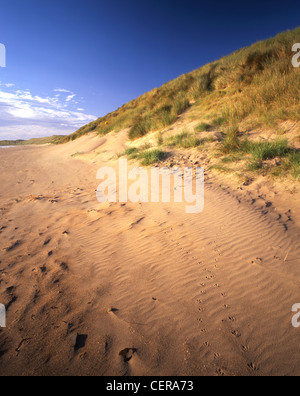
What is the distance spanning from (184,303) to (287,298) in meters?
1.06

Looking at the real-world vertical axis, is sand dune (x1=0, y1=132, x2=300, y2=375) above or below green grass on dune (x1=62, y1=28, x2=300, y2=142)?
below

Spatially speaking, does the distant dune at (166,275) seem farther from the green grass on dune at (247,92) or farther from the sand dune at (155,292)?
the green grass on dune at (247,92)

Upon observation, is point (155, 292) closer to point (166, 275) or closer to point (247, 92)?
point (166, 275)

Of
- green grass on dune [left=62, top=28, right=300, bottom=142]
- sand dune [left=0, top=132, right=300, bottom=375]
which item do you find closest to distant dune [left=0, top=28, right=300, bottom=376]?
sand dune [left=0, top=132, right=300, bottom=375]

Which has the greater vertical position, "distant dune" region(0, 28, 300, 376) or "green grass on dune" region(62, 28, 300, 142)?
"green grass on dune" region(62, 28, 300, 142)

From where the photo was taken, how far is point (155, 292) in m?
2.07

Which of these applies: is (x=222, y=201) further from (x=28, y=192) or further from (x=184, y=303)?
(x=28, y=192)

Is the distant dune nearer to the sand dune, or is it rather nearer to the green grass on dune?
the sand dune

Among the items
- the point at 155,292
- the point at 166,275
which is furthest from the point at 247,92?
the point at 155,292

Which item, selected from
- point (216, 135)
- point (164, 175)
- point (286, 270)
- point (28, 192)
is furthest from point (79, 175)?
point (286, 270)

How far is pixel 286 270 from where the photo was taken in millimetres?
2109

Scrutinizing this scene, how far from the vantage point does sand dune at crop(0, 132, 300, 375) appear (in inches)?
58.1

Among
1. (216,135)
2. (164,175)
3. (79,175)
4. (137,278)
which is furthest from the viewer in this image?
(79,175)

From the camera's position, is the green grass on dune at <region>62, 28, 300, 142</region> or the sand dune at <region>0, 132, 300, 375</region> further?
the green grass on dune at <region>62, 28, 300, 142</region>
